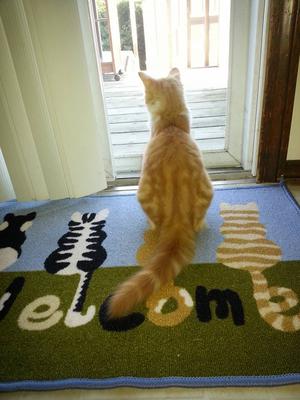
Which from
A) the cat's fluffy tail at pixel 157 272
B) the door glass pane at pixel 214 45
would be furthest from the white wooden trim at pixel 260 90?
the door glass pane at pixel 214 45

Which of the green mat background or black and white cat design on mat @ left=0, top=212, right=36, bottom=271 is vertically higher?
black and white cat design on mat @ left=0, top=212, right=36, bottom=271

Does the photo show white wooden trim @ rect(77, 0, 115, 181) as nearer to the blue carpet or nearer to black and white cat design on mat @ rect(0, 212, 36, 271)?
the blue carpet

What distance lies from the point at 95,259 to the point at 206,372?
0.64m

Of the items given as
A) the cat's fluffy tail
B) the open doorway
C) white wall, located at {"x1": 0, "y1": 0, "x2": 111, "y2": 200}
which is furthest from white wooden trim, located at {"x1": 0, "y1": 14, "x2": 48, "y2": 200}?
the open doorway

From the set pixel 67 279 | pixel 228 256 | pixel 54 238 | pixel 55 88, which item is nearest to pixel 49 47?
pixel 55 88

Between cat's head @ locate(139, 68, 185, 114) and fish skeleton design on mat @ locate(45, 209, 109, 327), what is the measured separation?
2.10ft

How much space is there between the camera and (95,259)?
1280 mm

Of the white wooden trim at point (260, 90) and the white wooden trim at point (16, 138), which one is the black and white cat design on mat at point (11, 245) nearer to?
the white wooden trim at point (16, 138)

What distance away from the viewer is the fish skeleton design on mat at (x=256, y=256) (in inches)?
38.2

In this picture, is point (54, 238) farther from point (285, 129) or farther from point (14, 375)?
point (285, 129)

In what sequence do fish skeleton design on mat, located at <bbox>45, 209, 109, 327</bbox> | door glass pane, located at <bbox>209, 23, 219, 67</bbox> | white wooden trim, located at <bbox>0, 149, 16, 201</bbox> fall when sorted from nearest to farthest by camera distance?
1. fish skeleton design on mat, located at <bbox>45, 209, 109, 327</bbox>
2. white wooden trim, located at <bbox>0, 149, 16, 201</bbox>
3. door glass pane, located at <bbox>209, 23, 219, 67</bbox>

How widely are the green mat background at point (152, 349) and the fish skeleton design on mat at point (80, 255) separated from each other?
0.03 metres

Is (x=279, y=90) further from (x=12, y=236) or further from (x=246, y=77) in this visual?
(x=12, y=236)

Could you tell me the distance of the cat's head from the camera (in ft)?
4.71
